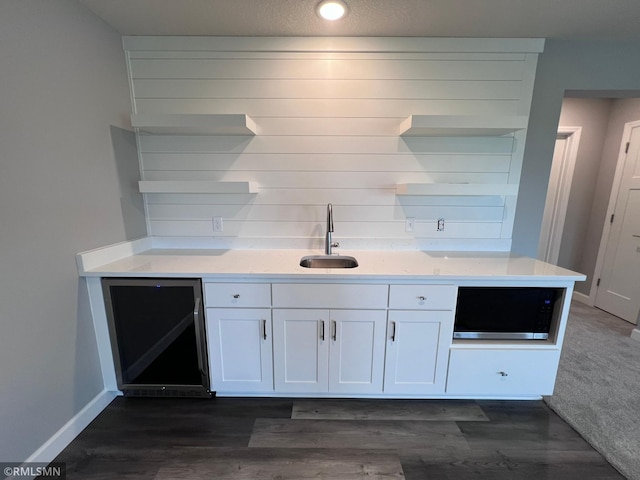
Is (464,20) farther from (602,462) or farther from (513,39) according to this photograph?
(602,462)

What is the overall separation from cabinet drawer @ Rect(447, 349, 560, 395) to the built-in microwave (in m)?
0.10

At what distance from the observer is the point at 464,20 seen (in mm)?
1681

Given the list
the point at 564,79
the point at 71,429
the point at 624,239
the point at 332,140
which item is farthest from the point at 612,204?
the point at 71,429

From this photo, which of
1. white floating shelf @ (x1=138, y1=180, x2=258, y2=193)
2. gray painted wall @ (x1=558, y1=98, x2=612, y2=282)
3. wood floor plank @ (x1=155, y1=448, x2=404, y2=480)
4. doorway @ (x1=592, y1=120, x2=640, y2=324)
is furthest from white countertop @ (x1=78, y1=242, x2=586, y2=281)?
gray painted wall @ (x1=558, y1=98, x2=612, y2=282)

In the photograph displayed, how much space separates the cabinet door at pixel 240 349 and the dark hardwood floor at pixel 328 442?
0.55 feet

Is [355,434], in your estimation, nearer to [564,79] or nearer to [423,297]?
[423,297]

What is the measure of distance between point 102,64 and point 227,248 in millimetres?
1476

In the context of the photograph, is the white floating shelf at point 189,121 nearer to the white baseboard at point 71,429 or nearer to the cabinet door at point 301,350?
the cabinet door at point 301,350

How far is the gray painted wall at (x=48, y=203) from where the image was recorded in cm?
119

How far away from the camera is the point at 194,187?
6.19 ft

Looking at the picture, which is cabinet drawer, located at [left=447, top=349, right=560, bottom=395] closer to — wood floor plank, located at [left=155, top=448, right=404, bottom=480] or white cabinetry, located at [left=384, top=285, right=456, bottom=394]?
white cabinetry, located at [left=384, top=285, right=456, bottom=394]

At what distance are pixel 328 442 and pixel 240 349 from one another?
0.75 meters

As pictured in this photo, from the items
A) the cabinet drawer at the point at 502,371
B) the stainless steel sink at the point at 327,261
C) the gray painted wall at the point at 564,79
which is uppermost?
the gray painted wall at the point at 564,79

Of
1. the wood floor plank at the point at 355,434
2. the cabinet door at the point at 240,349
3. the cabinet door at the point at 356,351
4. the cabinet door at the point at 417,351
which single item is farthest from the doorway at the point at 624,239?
the cabinet door at the point at 240,349
